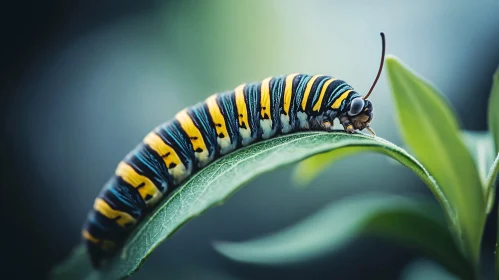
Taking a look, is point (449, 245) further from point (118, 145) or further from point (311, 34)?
point (118, 145)

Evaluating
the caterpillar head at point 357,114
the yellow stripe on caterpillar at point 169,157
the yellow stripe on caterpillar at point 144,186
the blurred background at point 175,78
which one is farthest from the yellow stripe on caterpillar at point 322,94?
the blurred background at point 175,78

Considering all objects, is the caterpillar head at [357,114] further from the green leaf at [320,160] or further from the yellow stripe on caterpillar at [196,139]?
the yellow stripe on caterpillar at [196,139]

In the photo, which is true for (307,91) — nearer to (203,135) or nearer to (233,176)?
(203,135)

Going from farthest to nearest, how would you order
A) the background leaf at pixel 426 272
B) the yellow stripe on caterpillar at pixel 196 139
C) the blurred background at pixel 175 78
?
the blurred background at pixel 175 78
the background leaf at pixel 426 272
the yellow stripe on caterpillar at pixel 196 139

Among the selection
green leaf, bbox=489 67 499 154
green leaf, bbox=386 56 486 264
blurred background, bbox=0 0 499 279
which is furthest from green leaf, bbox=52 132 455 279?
blurred background, bbox=0 0 499 279

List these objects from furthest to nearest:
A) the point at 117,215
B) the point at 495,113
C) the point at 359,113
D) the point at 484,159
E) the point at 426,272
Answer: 1. the point at 426,272
2. the point at 117,215
3. the point at 359,113
4. the point at 484,159
5. the point at 495,113

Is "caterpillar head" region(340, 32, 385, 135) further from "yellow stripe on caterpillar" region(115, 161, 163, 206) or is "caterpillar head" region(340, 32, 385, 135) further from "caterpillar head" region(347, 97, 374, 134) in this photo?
"yellow stripe on caterpillar" region(115, 161, 163, 206)

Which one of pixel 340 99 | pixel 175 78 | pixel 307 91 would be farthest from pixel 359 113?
pixel 175 78
